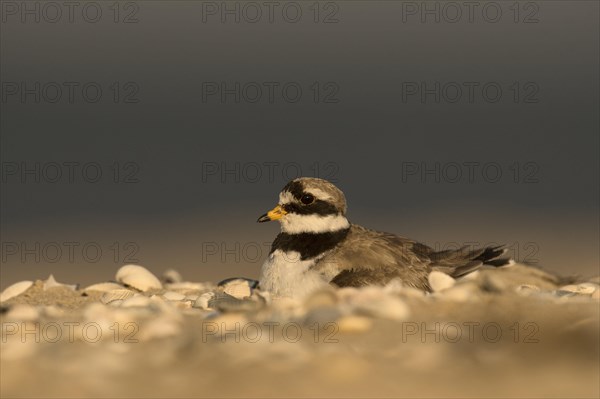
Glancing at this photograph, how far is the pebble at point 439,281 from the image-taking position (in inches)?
380

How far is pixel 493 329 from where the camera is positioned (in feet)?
24.3

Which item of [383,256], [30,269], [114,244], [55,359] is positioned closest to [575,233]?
[114,244]

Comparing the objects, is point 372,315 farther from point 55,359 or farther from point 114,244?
point 114,244

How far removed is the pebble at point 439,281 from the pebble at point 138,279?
3.15 m

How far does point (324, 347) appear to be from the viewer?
6977mm

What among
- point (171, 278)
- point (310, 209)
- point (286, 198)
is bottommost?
point (171, 278)

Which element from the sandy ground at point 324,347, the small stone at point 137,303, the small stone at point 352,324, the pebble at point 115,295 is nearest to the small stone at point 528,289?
the sandy ground at point 324,347

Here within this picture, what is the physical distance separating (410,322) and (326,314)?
22.7 inches

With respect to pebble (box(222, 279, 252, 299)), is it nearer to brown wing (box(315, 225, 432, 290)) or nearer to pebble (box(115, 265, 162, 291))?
pebble (box(115, 265, 162, 291))

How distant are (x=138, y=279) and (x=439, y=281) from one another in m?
3.39

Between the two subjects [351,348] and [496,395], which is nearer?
[496,395]

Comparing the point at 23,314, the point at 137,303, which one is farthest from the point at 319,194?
the point at 23,314

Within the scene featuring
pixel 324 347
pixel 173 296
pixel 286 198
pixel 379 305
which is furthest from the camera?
pixel 286 198

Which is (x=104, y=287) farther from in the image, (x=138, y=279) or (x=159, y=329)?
(x=159, y=329)
